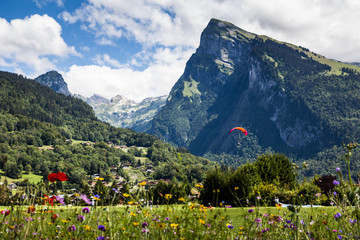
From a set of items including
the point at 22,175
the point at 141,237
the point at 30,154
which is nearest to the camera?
the point at 141,237

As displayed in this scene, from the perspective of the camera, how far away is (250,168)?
29188 millimetres

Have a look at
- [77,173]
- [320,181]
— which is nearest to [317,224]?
[320,181]

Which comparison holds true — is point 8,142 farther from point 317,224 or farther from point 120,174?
point 317,224

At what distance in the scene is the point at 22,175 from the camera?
149 metres

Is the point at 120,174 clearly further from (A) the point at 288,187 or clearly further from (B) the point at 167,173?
(A) the point at 288,187

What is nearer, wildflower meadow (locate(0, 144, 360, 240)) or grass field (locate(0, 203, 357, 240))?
wildflower meadow (locate(0, 144, 360, 240))

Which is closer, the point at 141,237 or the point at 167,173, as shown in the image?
the point at 141,237

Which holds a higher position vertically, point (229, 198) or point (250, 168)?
point (250, 168)

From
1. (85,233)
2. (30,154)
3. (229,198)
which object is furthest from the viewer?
(30,154)

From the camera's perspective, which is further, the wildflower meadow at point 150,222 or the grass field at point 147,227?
the grass field at point 147,227

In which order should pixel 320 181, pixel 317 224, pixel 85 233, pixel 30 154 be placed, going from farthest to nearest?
pixel 30 154, pixel 320 181, pixel 317 224, pixel 85 233

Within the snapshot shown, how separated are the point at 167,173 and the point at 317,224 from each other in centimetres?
18200

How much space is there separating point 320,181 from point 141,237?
3637cm

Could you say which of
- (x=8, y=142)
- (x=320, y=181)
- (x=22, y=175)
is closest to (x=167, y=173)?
(x=22, y=175)
